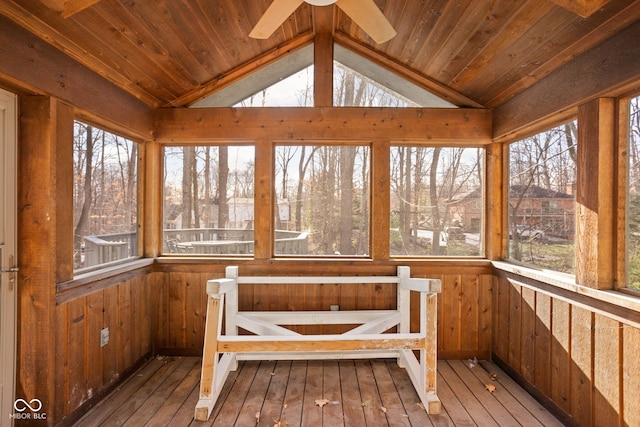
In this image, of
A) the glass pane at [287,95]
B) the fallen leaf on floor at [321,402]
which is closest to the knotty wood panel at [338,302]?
the fallen leaf on floor at [321,402]

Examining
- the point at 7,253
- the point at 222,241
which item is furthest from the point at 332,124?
the point at 7,253

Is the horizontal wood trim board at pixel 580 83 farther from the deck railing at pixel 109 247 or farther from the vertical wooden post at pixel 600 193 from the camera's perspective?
the deck railing at pixel 109 247

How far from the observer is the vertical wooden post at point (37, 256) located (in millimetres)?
1890

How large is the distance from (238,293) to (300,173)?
1294 millimetres

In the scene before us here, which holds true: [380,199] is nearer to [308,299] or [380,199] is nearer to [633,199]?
[308,299]

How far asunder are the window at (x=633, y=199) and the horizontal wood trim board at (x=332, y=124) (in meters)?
1.20

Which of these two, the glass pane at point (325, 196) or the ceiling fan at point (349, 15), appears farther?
the glass pane at point (325, 196)

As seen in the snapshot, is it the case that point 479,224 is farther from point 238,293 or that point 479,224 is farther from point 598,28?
point 238,293

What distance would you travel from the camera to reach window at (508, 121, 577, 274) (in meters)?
2.26

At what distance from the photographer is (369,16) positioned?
68.5 inches

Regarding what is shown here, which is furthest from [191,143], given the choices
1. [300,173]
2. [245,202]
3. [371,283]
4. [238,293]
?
[371,283]

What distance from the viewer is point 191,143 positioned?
10.2ft

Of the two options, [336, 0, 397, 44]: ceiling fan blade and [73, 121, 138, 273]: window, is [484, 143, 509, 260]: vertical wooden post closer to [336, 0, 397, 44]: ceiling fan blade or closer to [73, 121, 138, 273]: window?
[336, 0, 397, 44]: ceiling fan blade

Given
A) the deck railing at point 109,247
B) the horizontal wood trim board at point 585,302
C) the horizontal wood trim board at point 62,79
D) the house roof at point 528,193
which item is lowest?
the horizontal wood trim board at point 585,302
